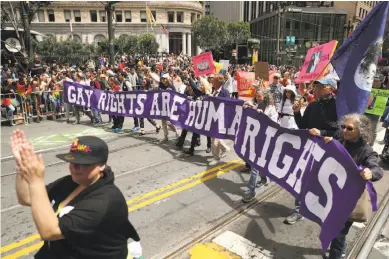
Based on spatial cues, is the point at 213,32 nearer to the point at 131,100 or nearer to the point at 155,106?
the point at 131,100

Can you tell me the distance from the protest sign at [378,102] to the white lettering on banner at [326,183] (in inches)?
209

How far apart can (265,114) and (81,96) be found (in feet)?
27.5

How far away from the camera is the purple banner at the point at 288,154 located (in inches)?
126

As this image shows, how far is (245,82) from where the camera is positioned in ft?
47.4

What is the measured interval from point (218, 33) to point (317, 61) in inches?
2325

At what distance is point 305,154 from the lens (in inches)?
159

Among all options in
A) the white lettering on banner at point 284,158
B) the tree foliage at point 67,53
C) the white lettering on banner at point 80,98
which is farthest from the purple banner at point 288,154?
the tree foliage at point 67,53

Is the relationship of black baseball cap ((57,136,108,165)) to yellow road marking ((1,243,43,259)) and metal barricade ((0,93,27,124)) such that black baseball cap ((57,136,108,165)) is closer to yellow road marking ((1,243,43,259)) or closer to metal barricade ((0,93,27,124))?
yellow road marking ((1,243,43,259))

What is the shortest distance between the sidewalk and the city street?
14mm

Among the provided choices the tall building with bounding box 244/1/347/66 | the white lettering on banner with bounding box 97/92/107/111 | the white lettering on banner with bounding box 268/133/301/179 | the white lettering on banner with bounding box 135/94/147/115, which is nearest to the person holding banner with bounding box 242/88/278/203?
the white lettering on banner with bounding box 268/133/301/179

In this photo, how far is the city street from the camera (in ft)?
13.3

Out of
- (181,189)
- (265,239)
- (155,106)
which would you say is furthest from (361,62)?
(155,106)

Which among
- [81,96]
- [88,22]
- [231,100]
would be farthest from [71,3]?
[231,100]

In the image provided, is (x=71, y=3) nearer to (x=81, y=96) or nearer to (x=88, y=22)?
(x=88, y=22)
